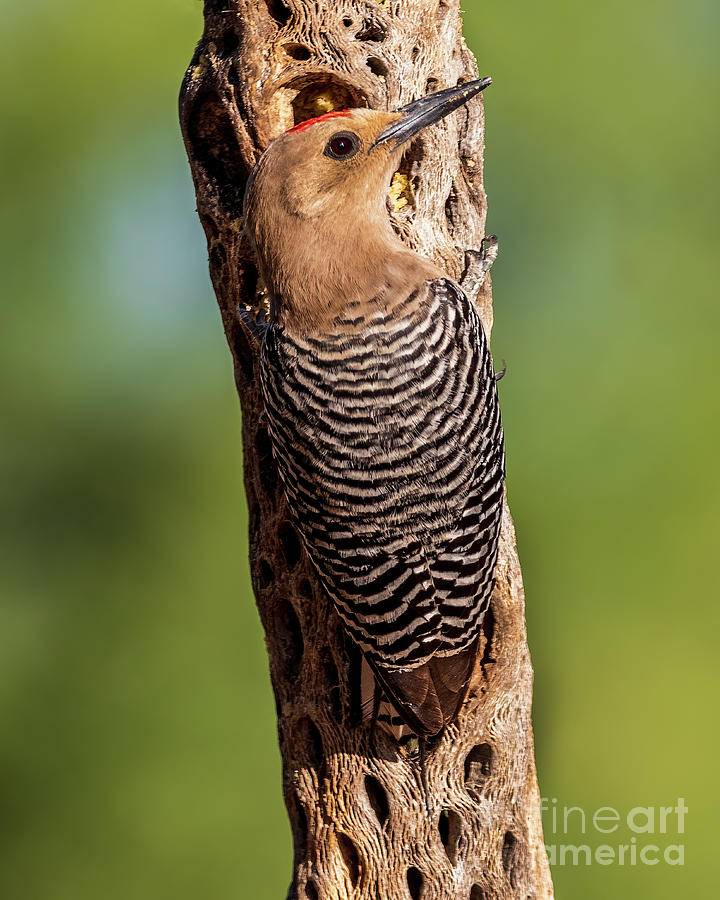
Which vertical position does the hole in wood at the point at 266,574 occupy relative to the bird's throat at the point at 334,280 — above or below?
below

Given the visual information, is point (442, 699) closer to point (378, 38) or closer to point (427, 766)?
point (427, 766)

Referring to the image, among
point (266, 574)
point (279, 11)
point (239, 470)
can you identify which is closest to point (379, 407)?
point (266, 574)

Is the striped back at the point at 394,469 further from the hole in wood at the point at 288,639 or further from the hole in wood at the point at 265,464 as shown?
the hole in wood at the point at 288,639

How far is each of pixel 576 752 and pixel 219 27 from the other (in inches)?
166

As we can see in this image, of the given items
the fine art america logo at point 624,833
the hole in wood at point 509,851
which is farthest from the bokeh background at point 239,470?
the hole in wood at point 509,851

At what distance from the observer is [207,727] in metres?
6.10

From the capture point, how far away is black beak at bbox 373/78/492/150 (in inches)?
121

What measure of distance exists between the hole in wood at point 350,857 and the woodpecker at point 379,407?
19.7 inches

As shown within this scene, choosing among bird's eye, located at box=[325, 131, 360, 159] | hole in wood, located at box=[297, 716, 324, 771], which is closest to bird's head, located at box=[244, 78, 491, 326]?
bird's eye, located at box=[325, 131, 360, 159]

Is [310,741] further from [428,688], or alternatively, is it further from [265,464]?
[265,464]

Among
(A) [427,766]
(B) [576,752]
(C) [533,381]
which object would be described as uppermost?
(C) [533,381]

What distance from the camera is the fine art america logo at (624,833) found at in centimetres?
545

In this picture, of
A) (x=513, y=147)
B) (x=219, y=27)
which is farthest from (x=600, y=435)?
(x=219, y=27)

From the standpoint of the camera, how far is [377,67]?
10.7 ft
